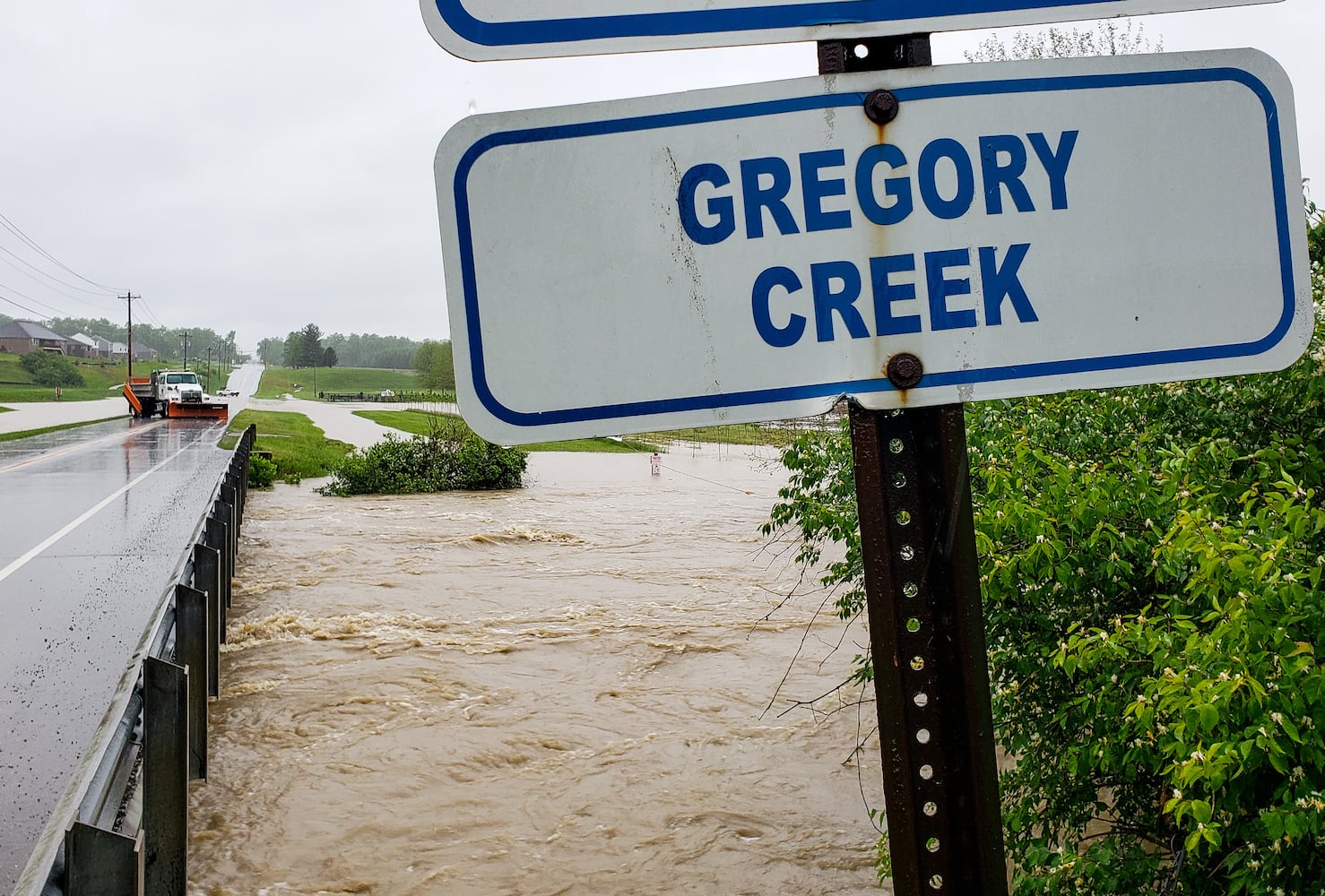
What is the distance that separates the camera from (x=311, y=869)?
6.80 meters

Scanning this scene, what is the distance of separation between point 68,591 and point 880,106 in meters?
12.4

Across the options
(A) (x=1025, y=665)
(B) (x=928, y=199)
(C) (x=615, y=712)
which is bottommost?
(C) (x=615, y=712)

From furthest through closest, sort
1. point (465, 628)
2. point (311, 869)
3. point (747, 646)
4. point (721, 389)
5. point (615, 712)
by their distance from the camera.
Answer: point (465, 628)
point (747, 646)
point (615, 712)
point (311, 869)
point (721, 389)

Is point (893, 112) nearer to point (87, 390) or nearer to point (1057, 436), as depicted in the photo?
point (1057, 436)

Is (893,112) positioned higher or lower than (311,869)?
higher

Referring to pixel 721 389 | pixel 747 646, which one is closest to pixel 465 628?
pixel 747 646

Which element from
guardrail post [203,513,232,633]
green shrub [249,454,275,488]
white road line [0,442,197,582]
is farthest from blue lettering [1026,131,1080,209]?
green shrub [249,454,275,488]

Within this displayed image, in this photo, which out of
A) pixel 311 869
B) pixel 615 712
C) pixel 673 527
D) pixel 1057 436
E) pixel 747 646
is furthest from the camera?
pixel 673 527

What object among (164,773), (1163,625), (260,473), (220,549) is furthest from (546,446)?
(1163,625)

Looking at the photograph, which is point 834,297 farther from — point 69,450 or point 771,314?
point 69,450

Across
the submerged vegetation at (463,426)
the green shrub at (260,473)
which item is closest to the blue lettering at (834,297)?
the green shrub at (260,473)

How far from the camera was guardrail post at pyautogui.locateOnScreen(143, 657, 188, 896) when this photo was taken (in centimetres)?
416

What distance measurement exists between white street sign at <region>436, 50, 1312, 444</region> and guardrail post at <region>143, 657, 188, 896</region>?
3630mm

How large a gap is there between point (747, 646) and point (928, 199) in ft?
36.8
